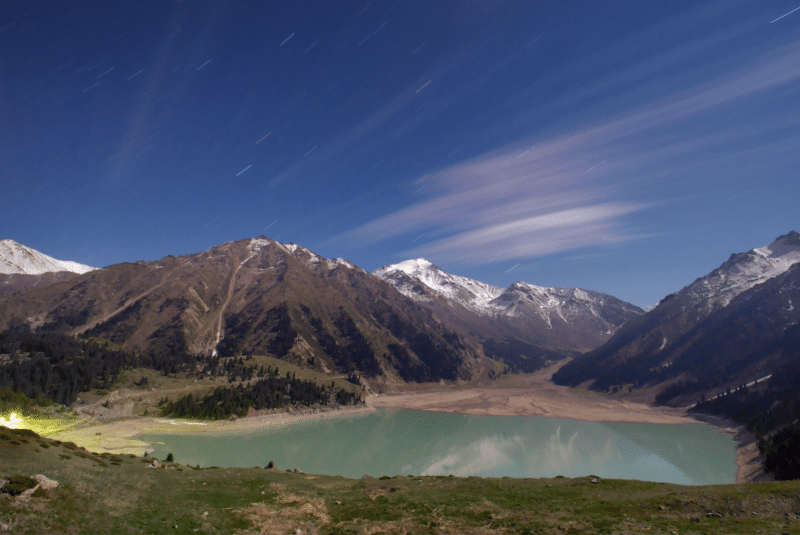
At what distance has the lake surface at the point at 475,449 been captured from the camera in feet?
258

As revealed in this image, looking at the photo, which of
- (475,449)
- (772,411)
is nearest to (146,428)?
(475,449)

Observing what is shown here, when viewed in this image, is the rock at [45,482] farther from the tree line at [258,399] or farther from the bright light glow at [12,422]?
the tree line at [258,399]

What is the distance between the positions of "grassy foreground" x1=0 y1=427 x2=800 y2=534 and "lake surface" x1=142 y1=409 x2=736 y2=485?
4184 centimetres

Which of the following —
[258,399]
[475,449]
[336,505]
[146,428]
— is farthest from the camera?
[258,399]

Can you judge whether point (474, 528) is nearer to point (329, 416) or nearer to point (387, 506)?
point (387, 506)

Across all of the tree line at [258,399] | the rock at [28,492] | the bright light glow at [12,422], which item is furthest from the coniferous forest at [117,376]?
the rock at [28,492]

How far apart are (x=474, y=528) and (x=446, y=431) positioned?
11202 cm

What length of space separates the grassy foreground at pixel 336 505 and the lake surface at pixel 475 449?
4184 cm

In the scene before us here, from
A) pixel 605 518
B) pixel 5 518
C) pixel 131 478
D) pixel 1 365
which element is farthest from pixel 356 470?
pixel 1 365

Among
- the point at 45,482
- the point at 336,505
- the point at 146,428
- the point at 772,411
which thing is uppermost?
the point at 45,482

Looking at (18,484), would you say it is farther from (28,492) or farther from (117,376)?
(117,376)

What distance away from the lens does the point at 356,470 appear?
75.8 meters

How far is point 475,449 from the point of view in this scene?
104 m

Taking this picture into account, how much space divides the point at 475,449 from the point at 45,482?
329 ft
